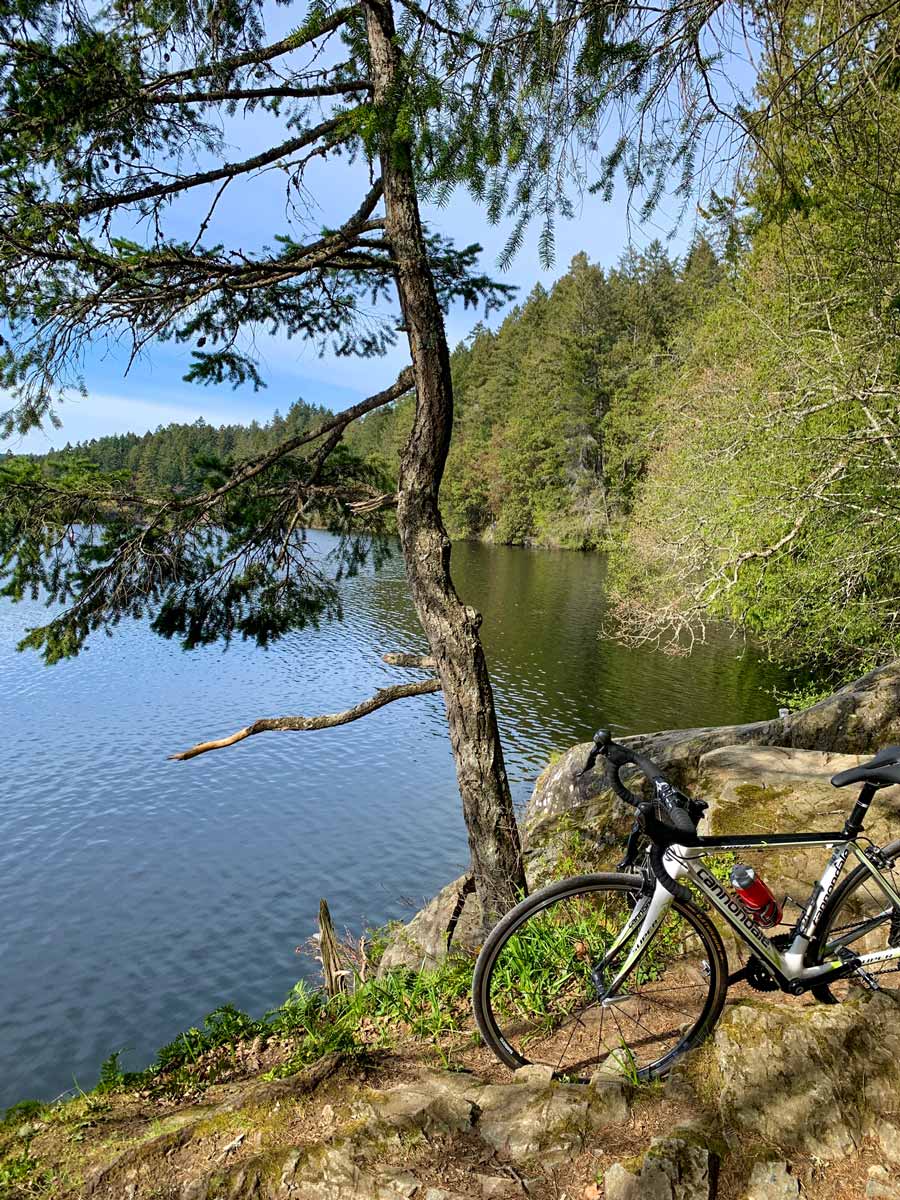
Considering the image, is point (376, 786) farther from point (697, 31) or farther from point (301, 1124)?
point (697, 31)

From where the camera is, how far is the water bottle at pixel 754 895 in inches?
108

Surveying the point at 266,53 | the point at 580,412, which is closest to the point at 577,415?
the point at 580,412

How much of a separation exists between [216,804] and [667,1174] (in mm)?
13002

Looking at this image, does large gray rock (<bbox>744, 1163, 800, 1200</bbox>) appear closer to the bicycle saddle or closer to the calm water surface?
the bicycle saddle

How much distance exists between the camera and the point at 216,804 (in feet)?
45.6

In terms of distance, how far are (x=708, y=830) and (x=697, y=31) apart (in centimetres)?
438

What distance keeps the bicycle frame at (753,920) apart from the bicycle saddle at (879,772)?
0.24 metres

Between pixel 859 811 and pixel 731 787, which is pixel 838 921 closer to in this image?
pixel 859 811

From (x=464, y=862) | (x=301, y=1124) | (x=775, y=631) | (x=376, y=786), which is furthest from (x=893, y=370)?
(x=301, y=1124)

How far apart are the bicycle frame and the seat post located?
0.10ft

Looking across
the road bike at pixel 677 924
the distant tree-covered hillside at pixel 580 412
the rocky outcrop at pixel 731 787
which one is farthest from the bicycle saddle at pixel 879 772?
the distant tree-covered hillside at pixel 580 412

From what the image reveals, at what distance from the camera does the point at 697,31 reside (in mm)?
3111

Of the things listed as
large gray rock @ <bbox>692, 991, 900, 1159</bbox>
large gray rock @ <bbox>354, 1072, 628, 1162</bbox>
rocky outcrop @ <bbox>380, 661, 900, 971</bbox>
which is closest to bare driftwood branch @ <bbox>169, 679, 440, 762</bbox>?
rocky outcrop @ <bbox>380, 661, 900, 971</bbox>

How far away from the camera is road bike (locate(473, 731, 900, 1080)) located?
2721mm
